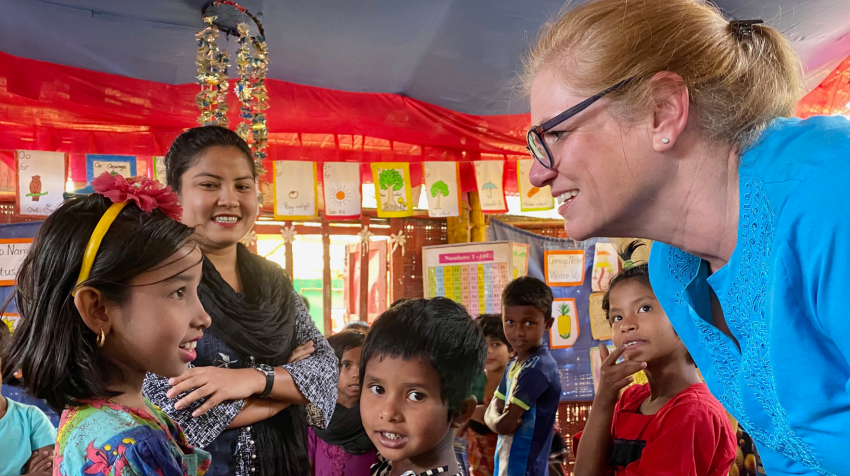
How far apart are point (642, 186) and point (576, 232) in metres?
0.14

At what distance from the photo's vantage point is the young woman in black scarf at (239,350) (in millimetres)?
1585

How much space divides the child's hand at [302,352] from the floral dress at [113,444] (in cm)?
58

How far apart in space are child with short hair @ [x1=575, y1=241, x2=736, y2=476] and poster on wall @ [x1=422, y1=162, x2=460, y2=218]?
2.48 metres

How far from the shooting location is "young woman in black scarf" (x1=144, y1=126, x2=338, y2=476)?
158 cm

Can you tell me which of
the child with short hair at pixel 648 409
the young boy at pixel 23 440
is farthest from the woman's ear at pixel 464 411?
the young boy at pixel 23 440

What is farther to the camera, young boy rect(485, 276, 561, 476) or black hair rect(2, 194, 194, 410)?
young boy rect(485, 276, 561, 476)

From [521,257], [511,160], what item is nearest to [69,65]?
[511,160]

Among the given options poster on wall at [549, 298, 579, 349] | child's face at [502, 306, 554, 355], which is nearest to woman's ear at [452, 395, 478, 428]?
child's face at [502, 306, 554, 355]

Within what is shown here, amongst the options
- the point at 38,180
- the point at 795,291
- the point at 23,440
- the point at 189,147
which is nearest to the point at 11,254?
the point at 38,180

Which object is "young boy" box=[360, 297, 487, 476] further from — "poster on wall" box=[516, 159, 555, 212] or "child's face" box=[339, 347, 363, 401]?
"poster on wall" box=[516, 159, 555, 212]

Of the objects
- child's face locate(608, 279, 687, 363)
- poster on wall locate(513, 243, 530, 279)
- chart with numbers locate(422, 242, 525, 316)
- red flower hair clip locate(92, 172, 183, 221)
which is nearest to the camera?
red flower hair clip locate(92, 172, 183, 221)

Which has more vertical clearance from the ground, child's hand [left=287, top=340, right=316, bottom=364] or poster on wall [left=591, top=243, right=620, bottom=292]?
poster on wall [left=591, top=243, right=620, bottom=292]

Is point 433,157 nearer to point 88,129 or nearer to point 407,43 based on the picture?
point 407,43

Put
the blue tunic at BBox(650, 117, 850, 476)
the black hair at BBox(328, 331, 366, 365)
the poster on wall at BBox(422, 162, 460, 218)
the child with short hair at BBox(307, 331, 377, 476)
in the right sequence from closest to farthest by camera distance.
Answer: the blue tunic at BBox(650, 117, 850, 476), the child with short hair at BBox(307, 331, 377, 476), the black hair at BBox(328, 331, 366, 365), the poster on wall at BBox(422, 162, 460, 218)
